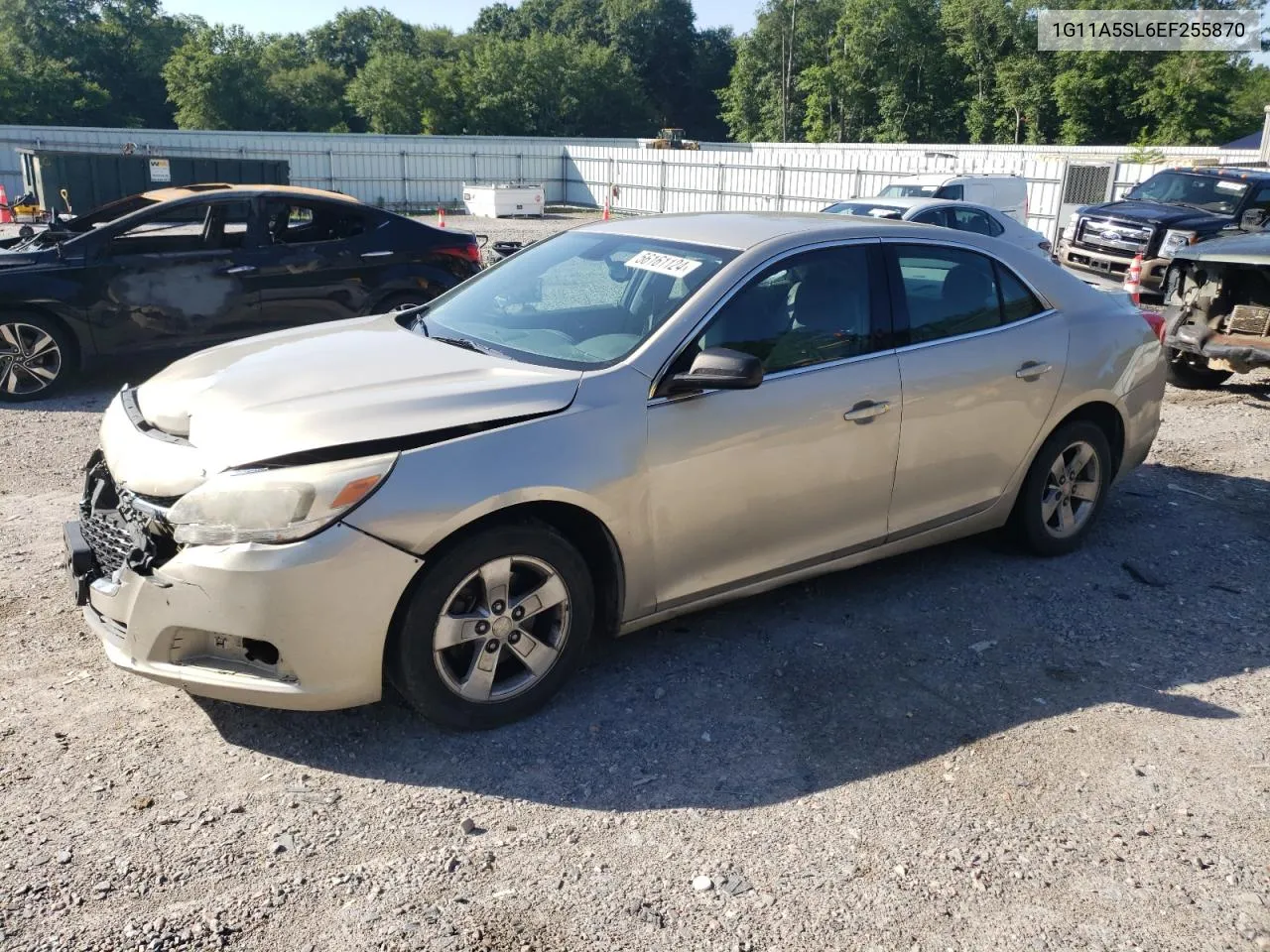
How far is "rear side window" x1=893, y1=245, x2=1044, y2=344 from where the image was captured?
15.1 feet

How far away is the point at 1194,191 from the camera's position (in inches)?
661

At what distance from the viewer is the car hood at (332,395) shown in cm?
339

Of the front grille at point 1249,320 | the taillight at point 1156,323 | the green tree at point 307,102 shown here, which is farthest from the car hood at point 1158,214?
the green tree at point 307,102

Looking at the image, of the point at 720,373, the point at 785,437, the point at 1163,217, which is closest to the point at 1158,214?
the point at 1163,217

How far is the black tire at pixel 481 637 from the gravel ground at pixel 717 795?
12cm

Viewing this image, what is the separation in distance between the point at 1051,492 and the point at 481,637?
10.2 feet

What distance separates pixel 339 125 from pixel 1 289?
62201 mm

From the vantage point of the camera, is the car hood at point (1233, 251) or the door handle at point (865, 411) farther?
the car hood at point (1233, 251)

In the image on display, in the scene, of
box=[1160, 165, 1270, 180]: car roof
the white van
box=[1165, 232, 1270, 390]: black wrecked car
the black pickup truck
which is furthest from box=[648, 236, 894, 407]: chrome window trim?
box=[1160, 165, 1270, 180]: car roof


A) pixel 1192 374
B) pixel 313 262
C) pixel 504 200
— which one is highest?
pixel 313 262

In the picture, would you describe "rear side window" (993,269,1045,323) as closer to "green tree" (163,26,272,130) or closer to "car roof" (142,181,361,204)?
"car roof" (142,181,361,204)

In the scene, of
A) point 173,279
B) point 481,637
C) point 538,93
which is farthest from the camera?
point 538,93

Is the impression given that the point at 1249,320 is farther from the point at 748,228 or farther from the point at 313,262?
the point at 313,262

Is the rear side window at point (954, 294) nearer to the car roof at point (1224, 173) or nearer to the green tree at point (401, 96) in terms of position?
the car roof at point (1224, 173)
